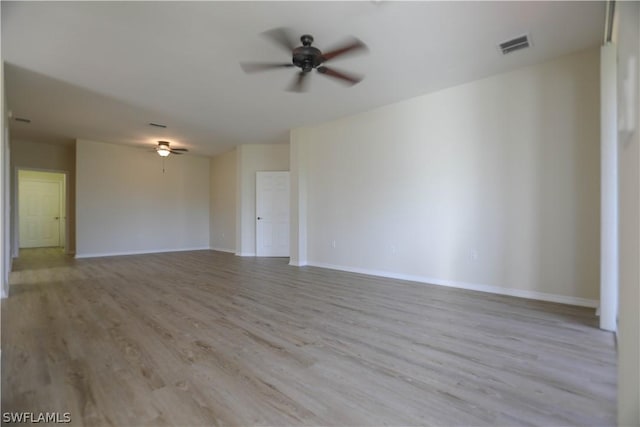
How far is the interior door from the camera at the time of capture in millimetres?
9711

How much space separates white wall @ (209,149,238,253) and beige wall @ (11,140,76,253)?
3.51 m

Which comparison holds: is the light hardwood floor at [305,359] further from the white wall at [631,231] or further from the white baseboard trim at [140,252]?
the white baseboard trim at [140,252]

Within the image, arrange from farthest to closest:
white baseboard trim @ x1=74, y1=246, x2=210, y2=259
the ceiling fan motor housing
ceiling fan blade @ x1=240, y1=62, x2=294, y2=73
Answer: white baseboard trim @ x1=74, y1=246, x2=210, y2=259 → ceiling fan blade @ x1=240, y1=62, x2=294, y2=73 → the ceiling fan motor housing

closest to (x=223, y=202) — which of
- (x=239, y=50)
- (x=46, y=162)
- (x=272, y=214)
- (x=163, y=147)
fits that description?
(x=272, y=214)

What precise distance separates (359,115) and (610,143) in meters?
3.44

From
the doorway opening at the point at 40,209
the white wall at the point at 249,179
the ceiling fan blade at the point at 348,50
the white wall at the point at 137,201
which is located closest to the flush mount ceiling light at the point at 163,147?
the white wall at the point at 137,201

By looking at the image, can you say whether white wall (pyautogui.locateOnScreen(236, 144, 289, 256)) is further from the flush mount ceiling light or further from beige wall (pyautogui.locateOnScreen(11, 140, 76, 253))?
beige wall (pyautogui.locateOnScreen(11, 140, 76, 253))

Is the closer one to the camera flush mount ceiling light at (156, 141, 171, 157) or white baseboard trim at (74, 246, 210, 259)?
flush mount ceiling light at (156, 141, 171, 157)

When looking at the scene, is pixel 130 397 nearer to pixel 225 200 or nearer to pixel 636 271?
pixel 636 271

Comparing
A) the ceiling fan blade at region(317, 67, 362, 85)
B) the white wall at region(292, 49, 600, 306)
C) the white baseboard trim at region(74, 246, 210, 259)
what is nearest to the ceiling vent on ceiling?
the white wall at region(292, 49, 600, 306)

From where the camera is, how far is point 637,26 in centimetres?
68

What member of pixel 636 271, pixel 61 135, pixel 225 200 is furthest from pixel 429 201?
pixel 61 135

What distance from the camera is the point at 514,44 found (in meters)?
3.15

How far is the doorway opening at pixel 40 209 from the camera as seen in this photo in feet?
31.9
